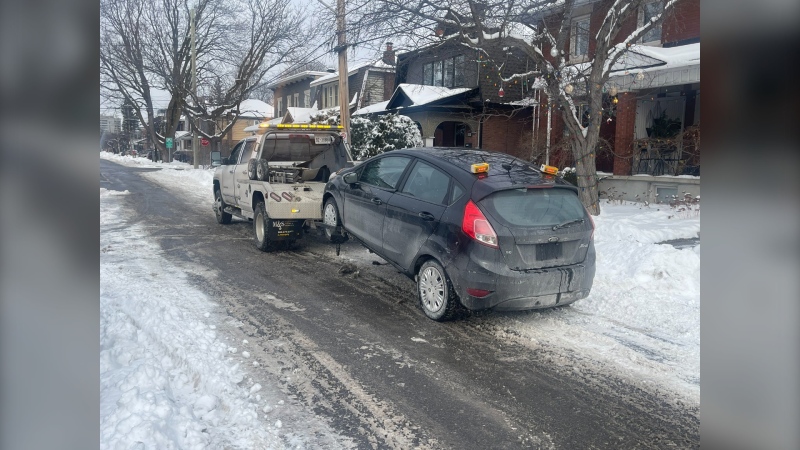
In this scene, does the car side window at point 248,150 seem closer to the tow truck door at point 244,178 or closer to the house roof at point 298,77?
the tow truck door at point 244,178

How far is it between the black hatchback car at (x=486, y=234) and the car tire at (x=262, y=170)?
3.20 meters

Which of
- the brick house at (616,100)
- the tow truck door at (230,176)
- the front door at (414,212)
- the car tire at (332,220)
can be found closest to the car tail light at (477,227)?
the front door at (414,212)

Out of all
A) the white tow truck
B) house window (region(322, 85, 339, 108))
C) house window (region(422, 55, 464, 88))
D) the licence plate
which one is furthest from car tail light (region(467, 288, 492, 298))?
house window (region(322, 85, 339, 108))

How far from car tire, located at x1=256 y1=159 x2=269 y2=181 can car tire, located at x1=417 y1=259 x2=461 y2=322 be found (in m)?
4.05

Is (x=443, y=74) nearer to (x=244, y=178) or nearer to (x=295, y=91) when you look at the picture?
(x=244, y=178)

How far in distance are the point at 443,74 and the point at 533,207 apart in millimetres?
21973

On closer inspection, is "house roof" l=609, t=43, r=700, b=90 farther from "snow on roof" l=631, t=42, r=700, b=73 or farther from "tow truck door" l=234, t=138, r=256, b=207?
"tow truck door" l=234, t=138, r=256, b=207

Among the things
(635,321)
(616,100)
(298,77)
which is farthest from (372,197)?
(298,77)

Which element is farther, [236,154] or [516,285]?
[236,154]

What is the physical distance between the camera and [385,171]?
7.52 m
